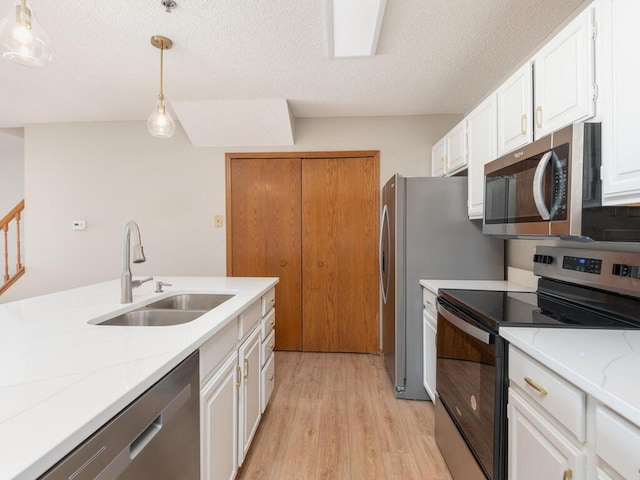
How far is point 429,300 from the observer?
208 centimetres

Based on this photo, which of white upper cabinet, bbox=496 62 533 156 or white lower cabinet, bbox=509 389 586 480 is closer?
white lower cabinet, bbox=509 389 586 480

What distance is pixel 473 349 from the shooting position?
1302mm

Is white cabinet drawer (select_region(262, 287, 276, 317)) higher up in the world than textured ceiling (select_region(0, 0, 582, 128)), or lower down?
lower down

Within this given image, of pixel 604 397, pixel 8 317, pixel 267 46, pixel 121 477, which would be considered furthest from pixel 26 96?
pixel 604 397

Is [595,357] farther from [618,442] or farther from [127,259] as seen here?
[127,259]

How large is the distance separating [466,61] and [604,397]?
89.1 inches

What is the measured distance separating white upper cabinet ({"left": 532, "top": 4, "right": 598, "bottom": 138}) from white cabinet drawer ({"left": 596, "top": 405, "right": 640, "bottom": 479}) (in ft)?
3.42

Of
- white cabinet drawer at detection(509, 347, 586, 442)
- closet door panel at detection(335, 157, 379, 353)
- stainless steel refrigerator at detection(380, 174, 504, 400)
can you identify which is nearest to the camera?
white cabinet drawer at detection(509, 347, 586, 442)

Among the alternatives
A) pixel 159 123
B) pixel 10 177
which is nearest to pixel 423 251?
pixel 159 123

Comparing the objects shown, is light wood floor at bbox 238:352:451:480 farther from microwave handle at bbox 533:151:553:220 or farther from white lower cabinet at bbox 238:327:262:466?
microwave handle at bbox 533:151:553:220

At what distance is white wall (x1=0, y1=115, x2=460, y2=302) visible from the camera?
3.28 meters

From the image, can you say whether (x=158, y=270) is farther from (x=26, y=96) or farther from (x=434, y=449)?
(x=434, y=449)

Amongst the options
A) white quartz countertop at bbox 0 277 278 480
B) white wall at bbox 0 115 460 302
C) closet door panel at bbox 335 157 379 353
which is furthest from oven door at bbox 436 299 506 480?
white wall at bbox 0 115 460 302

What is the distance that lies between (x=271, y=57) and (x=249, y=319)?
179cm
